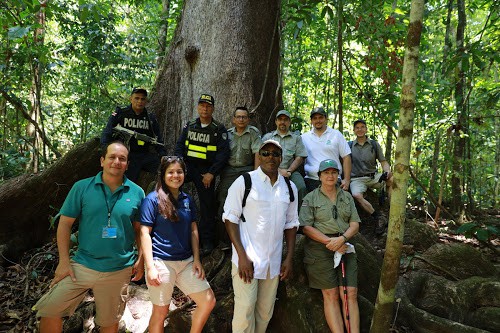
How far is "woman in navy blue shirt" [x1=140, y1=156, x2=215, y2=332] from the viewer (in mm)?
3541

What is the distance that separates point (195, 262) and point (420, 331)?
281 cm

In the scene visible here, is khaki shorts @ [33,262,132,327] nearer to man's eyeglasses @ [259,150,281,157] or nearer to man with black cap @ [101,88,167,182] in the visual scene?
man's eyeglasses @ [259,150,281,157]

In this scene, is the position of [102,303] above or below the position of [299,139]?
below

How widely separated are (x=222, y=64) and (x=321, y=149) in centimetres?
215

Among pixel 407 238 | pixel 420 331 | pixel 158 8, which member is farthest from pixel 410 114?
pixel 158 8

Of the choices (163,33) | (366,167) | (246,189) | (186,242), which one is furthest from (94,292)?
(163,33)

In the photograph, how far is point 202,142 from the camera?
5.22 metres

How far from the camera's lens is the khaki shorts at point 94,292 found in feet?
11.0

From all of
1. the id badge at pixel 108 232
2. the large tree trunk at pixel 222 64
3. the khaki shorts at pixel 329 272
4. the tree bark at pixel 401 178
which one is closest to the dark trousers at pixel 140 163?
the large tree trunk at pixel 222 64

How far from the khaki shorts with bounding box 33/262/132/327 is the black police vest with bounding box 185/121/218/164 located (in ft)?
6.65

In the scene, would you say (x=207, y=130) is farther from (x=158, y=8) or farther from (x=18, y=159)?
(x=158, y=8)

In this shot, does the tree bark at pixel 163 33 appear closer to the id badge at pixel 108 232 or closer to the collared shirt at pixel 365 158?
the collared shirt at pixel 365 158

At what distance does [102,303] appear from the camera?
3537mm

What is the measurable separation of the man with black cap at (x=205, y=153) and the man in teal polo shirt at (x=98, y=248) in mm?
1673
